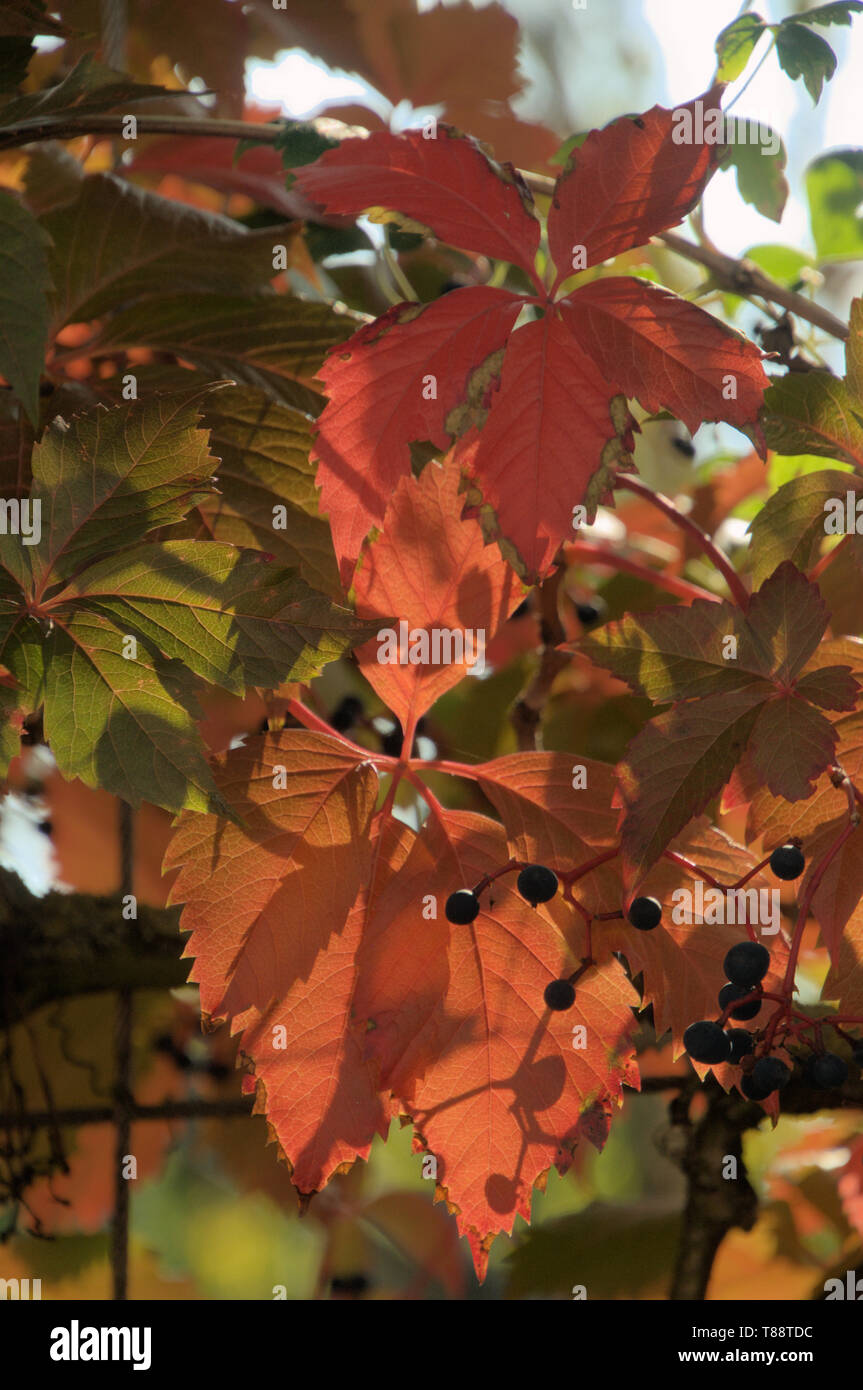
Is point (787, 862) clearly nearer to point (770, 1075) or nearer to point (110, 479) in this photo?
point (770, 1075)

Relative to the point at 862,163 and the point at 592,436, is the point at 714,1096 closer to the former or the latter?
the point at 592,436

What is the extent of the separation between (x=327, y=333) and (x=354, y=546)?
4.8 inches

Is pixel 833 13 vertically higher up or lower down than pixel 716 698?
higher up

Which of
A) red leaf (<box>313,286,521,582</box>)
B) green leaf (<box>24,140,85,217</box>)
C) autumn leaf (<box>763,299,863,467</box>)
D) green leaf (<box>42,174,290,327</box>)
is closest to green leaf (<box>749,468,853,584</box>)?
autumn leaf (<box>763,299,863,467</box>)

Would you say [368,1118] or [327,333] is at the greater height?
[327,333]

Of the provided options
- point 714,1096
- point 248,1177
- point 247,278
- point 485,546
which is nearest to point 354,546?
point 485,546

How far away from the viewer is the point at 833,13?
40cm

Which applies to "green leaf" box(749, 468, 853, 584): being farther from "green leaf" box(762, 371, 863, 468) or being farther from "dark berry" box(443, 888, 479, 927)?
"dark berry" box(443, 888, 479, 927)

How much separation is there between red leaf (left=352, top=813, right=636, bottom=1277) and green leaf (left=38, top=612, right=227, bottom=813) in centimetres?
9

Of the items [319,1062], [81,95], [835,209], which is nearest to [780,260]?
[835,209]

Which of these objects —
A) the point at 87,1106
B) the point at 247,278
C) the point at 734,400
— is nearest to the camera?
the point at 734,400

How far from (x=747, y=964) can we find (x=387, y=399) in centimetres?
22

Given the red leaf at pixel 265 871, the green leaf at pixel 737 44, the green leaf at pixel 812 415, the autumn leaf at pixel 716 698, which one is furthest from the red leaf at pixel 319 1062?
the green leaf at pixel 737 44

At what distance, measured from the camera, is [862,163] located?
1.79ft
